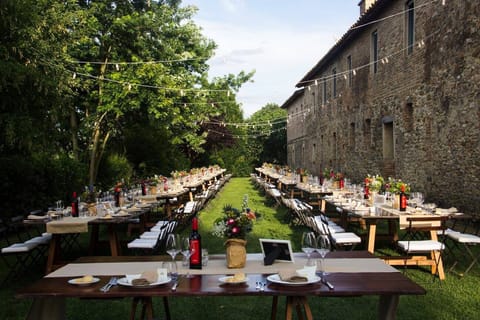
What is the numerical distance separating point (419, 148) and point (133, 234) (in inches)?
299

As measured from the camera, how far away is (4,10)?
7.70 m

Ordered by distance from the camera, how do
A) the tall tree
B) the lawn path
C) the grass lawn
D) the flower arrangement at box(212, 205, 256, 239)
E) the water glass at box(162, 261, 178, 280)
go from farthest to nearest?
the tall tree, the lawn path, the grass lawn, the flower arrangement at box(212, 205, 256, 239), the water glass at box(162, 261, 178, 280)

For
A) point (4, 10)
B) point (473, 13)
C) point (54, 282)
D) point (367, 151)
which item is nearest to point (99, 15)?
point (4, 10)

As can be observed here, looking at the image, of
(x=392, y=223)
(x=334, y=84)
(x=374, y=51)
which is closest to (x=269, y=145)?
(x=334, y=84)

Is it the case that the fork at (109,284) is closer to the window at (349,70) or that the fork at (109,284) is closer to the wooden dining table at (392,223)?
the wooden dining table at (392,223)

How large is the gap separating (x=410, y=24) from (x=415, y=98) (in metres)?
2.32

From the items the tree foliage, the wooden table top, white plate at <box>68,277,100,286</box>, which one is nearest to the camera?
the wooden table top

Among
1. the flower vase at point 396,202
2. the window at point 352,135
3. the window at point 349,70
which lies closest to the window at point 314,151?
the window at point 352,135

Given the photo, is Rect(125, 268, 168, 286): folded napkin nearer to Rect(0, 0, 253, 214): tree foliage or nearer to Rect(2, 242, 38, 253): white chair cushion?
Rect(2, 242, 38, 253): white chair cushion

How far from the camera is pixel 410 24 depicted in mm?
13227

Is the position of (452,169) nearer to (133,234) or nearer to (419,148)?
(419,148)

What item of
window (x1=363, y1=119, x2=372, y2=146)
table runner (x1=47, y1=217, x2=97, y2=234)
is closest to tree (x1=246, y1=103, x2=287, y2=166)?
window (x1=363, y1=119, x2=372, y2=146)

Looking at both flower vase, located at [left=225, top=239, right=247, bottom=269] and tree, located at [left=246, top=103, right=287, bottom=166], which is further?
tree, located at [left=246, top=103, right=287, bottom=166]

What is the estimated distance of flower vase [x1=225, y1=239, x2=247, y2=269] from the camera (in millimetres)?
3496
